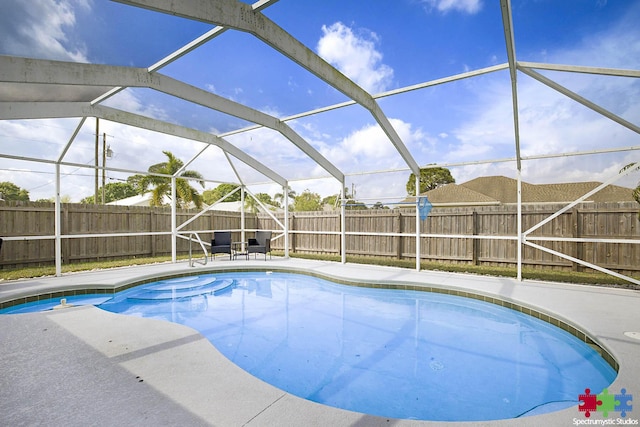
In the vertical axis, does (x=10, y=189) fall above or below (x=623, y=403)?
above

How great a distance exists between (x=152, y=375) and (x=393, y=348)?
2.64 meters

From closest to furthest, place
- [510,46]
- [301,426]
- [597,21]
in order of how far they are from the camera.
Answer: [301,426] → [510,46] → [597,21]

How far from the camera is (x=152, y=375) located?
2.48 meters

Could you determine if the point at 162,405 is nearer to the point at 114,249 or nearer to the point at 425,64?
the point at 425,64

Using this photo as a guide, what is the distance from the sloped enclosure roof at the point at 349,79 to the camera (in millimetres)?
3748

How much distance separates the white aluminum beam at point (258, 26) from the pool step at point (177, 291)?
15.8ft

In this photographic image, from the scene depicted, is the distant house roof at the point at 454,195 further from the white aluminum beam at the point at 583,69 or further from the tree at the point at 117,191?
the tree at the point at 117,191

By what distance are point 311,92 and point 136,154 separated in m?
6.72

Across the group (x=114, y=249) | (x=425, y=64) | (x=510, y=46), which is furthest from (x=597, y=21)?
(x=114, y=249)

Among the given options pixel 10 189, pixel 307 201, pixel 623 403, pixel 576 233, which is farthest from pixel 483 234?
pixel 10 189

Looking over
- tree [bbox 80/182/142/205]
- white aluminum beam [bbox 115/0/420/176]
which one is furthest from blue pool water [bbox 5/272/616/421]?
tree [bbox 80/182/142/205]

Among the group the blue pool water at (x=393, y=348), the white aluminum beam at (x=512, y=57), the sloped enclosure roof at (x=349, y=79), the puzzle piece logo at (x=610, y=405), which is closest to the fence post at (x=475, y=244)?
the sloped enclosure roof at (x=349, y=79)

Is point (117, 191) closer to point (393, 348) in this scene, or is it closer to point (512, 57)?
point (393, 348)

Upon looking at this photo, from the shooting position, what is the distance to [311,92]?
564 centimetres
